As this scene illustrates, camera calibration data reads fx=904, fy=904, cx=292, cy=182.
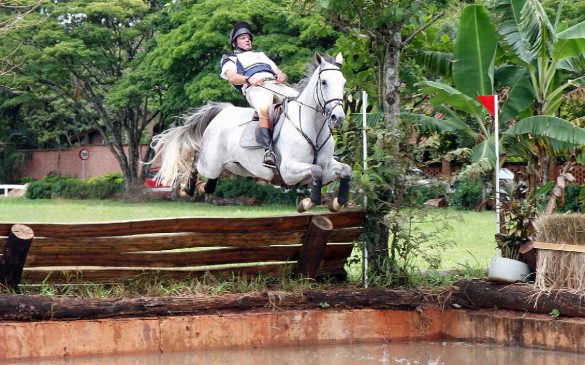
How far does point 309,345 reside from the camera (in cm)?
872

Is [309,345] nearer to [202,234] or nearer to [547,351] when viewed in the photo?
[202,234]

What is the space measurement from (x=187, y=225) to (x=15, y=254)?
1.64 m

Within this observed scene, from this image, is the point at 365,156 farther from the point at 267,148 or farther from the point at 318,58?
the point at 318,58

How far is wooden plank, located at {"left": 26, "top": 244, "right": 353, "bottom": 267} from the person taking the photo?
8398mm

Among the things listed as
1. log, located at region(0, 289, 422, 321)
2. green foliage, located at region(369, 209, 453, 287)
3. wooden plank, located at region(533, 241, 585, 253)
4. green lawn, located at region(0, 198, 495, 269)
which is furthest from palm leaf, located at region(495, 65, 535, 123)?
log, located at region(0, 289, 422, 321)

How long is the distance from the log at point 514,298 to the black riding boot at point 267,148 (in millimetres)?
2308

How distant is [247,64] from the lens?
29.0 feet

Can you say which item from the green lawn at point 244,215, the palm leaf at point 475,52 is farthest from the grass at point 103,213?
the palm leaf at point 475,52

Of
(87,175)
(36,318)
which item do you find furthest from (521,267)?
(87,175)

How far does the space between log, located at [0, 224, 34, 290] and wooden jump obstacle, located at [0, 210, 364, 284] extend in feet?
0.39

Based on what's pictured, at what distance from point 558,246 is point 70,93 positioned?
29362 millimetres

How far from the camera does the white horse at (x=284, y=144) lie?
817 centimetres

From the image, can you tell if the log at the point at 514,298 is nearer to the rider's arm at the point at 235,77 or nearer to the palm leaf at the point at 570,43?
the rider's arm at the point at 235,77

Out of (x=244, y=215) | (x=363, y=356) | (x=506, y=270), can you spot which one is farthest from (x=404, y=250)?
(x=244, y=215)
